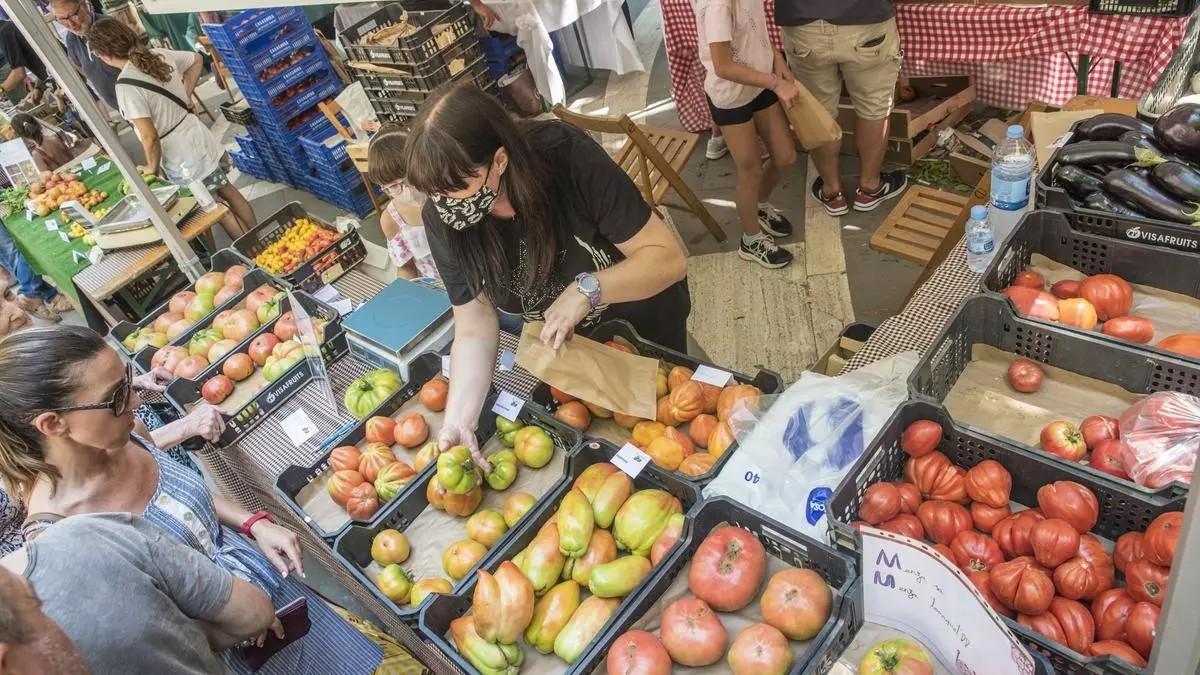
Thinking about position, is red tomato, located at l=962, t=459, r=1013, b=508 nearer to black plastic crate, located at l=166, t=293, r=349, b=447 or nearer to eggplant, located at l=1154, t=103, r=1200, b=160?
eggplant, located at l=1154, t=103, r=1200, b=160

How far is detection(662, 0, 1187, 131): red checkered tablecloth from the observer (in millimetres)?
4047

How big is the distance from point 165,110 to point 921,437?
5.56m

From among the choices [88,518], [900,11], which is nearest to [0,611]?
[88,518]

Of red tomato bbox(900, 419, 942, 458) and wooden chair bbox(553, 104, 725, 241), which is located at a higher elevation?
red tomato bbox(900, 419, 942, 458)

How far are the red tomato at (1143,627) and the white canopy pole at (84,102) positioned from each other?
395cm

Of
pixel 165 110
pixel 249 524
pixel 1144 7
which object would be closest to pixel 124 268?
pixel 165 110

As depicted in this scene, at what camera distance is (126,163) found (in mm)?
3766

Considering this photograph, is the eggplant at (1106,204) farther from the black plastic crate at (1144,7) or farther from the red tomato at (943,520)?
the black plastic crate at (1144,7)

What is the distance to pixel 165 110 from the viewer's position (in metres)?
5.55

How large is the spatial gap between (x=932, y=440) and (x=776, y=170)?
3292 mm

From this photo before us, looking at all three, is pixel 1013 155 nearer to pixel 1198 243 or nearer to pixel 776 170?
pixel 1198 243

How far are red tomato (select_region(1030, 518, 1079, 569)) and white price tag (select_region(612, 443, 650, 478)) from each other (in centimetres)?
92

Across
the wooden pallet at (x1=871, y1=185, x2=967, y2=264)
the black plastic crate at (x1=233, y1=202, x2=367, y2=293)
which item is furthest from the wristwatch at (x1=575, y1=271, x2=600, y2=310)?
the wooden pallet at (x1=871, y1=185, x2=967, y2=264)

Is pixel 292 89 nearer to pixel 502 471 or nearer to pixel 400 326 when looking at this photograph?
pixel 400 326
